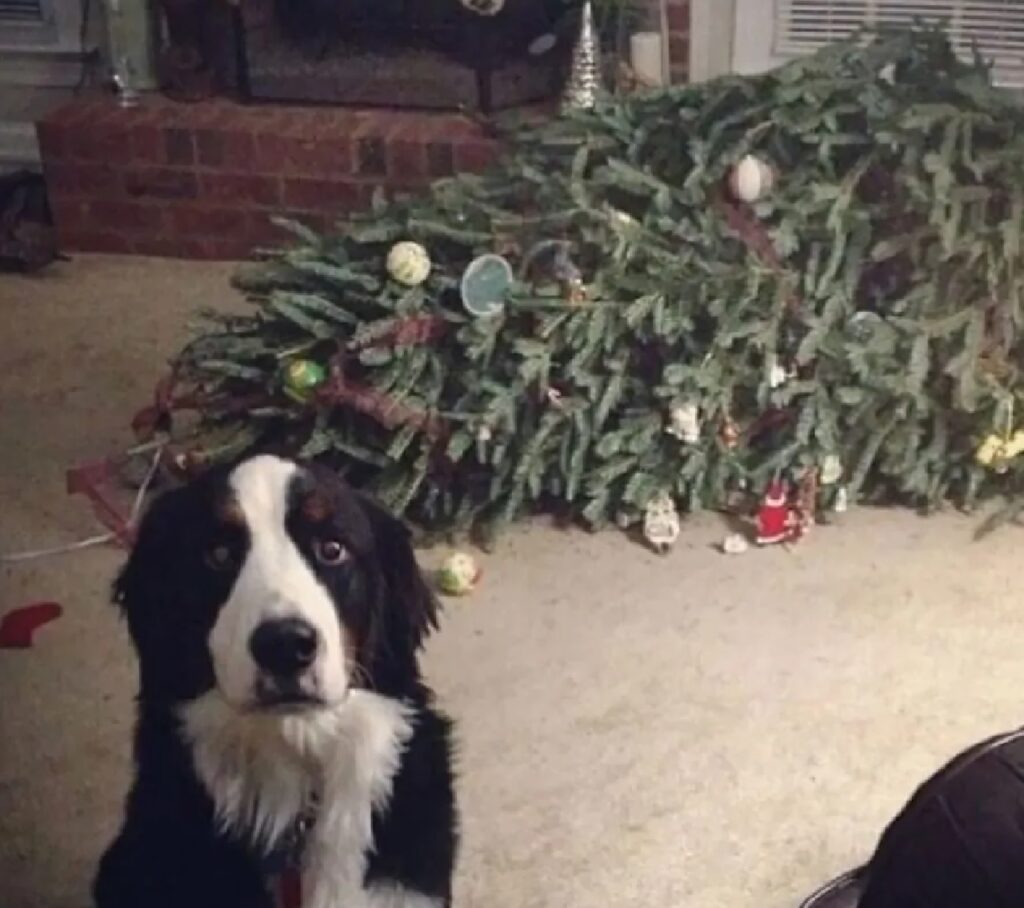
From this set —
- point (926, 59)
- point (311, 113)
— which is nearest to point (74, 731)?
point (926, 59)

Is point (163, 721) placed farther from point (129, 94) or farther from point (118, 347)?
point (129, 94)

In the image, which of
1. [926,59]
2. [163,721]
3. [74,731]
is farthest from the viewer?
[926,59]

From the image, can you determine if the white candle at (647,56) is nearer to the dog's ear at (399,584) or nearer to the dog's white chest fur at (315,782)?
the dog's ear at (399,584)

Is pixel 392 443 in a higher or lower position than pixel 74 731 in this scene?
higher

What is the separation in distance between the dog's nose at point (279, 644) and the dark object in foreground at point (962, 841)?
479mm

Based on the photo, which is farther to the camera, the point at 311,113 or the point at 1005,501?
the point at 311,113

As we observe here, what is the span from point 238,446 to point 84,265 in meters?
1.41

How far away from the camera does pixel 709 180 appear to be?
2.68m

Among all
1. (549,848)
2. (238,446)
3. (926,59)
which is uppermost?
(926,59)

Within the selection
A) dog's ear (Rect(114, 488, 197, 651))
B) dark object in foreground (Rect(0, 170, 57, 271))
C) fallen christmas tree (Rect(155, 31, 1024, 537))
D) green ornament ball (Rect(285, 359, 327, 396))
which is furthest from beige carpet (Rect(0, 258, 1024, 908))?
dark object in foreground (Rect(0, 170, 57, 271))

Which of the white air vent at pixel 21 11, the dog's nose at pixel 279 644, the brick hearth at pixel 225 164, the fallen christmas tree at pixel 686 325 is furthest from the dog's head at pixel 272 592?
the white air vent at pixel 21 11

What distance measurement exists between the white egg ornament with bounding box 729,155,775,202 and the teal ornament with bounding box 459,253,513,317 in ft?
1.24

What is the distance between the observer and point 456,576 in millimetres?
2529

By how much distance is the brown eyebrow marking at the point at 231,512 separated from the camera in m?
1.46
